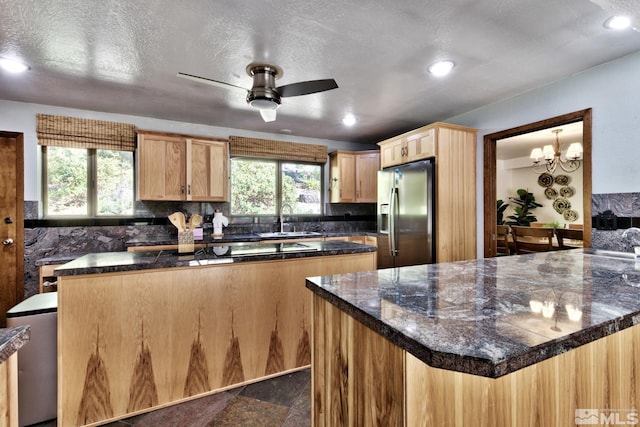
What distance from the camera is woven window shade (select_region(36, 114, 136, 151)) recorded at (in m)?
3.09

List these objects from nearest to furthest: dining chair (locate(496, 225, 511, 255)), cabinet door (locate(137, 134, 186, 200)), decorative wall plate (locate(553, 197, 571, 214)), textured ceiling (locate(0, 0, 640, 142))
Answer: textured ceiling (locate(0, 0, 640, 142))
cabinet door (locate(137, 134, 186, 200))
dining chair (locate(496, 225, 511, 255))
decorative wall plate (locate(553, 197, 571, 214))

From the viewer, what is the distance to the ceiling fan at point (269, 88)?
2.05 metres

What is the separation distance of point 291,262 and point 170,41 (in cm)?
171

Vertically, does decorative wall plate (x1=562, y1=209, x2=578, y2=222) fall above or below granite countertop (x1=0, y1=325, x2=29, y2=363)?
above

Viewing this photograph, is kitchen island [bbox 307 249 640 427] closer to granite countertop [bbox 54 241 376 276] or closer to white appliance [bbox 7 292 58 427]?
granite countertop [bbox 54 241 376 276]

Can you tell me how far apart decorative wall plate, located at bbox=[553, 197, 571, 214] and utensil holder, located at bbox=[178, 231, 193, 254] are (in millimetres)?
7972

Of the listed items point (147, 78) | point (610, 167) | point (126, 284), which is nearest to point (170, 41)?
point (147, 78)

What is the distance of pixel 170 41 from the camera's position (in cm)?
194

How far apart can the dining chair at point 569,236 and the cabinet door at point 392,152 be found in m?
2.50

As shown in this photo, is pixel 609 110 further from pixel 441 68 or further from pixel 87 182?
pixel 87 182

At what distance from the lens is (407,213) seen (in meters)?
3.41

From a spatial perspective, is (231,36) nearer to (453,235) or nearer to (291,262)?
(291,262)

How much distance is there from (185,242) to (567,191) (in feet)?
26.4

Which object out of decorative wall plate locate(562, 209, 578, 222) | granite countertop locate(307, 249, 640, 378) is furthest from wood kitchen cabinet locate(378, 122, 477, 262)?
decorative wall plate locate(562, 209, 578, 222)
